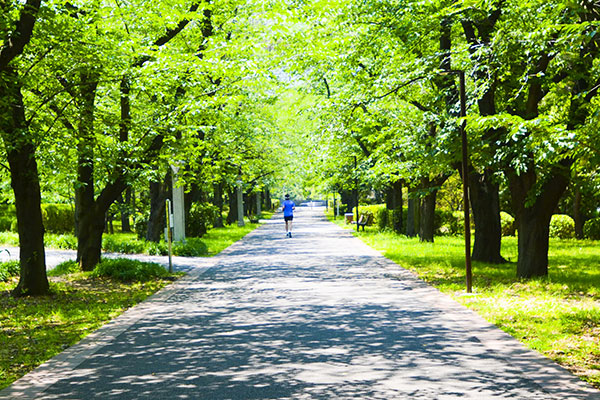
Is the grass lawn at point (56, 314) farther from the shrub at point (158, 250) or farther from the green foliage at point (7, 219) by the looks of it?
the green foliage at point (7, 219)

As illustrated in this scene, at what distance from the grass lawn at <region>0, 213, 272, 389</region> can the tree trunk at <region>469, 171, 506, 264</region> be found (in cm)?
794

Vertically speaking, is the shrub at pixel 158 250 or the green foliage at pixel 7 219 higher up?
the green foliage at pixel 7 219

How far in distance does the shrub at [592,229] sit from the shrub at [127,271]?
1763 cm

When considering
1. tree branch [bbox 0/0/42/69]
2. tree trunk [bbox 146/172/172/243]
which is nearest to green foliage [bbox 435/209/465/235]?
tree trunk [bbox 146/172/172/243]

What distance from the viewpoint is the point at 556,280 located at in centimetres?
1212

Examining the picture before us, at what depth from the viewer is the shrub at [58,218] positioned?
3222 centimetres

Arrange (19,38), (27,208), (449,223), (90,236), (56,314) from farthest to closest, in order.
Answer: (449,223) → (90,236) → (27,208) → (19,38) → (56,314)

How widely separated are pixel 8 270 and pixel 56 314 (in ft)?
18.0

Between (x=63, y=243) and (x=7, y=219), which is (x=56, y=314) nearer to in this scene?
(x=63, y=243)

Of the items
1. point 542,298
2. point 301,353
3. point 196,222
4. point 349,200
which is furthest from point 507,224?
point 349,200

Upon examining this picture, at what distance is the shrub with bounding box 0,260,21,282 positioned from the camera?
1384 cm

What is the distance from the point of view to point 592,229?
24984 mm

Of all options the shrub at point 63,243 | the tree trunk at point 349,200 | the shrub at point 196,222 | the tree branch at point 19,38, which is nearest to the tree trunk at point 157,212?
the shrub at point 63,243

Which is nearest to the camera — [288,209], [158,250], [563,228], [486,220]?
[486,220]
